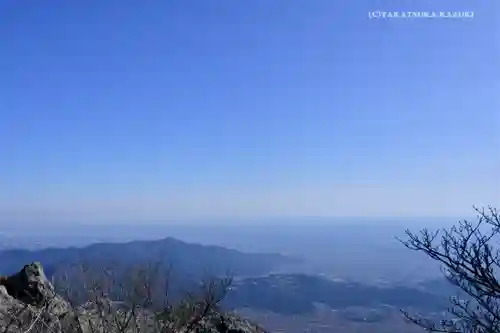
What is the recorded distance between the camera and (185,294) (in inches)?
256

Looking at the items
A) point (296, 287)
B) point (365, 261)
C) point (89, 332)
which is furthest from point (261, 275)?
point (89, 332)

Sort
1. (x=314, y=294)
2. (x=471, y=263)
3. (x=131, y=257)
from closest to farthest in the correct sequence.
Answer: (x=471, y=263)
(x=131, y=257)
(x=314, y=294)

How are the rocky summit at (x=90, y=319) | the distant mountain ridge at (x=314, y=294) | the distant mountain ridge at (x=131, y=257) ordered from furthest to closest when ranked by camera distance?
the distant mountain ridge at (x=314, y=294), the distant mountain ridge at (x=131, y=257), the rocky summit at (x=90, y=319)

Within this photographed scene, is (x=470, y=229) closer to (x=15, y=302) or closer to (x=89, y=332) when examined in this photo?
(x=89, y=332)

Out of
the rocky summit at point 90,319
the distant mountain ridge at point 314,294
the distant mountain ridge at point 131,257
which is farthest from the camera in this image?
the distant mountain ridge at point 314,294

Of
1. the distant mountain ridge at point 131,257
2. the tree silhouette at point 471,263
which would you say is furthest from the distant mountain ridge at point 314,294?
the tree silhouette at point 471,263

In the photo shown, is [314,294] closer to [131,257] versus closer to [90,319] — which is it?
[131,257]

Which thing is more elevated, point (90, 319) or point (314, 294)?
point (90, 319)

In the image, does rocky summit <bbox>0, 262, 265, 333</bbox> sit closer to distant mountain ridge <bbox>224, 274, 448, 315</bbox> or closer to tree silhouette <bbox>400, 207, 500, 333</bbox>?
tree silhouette <bbox>400, 207, 500, 333</bbox>

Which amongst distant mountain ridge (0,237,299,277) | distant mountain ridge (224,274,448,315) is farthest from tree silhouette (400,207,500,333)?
distant mountain ridge (224,274,448,315)

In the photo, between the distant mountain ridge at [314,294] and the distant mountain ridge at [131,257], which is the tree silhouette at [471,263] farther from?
the distant mountain ridge at [314,294]

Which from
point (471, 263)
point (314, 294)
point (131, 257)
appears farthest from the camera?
point (314, 294)

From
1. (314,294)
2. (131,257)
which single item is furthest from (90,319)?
(314,294)

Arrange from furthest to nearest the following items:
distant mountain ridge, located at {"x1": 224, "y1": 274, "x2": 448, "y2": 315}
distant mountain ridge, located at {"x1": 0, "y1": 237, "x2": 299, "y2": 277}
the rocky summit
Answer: distant mountain ridge, located at {"x1": 224, "y1": 274, "x2": 448, "y2": 315}
distant mountain ridge, located at {"x1": 0, "y1": 237, "x2": 299, "y2": 277}
the rocky summit
